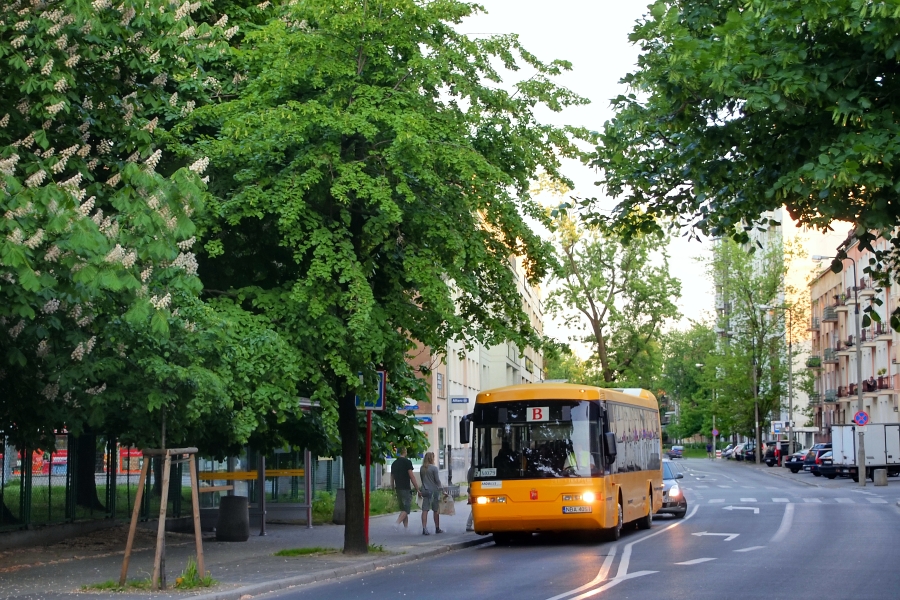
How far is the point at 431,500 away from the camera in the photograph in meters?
25.0

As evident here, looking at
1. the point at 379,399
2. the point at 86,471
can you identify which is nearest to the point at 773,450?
the point at 86,471

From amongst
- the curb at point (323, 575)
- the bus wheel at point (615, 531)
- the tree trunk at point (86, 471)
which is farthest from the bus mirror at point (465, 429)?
the tree trunk at point (86, 471)

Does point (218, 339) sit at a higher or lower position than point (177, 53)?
lower

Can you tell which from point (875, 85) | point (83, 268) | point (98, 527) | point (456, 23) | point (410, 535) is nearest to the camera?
point (83, 268)

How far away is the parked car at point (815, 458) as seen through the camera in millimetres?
66188

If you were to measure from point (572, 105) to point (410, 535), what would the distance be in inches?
386

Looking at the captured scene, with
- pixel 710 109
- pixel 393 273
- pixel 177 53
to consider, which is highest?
pixel 177 53

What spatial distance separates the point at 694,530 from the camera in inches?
1021

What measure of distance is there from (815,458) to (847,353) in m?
25.9

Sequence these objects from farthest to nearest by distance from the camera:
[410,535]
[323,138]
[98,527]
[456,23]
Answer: [410,535], [98,527], [456,23], [323,138]

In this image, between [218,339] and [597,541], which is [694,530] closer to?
[597,541]

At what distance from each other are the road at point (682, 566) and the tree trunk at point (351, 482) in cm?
125

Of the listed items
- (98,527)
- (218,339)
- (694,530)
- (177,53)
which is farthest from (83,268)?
(694,530)

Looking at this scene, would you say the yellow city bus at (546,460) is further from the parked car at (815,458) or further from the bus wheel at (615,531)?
the parked car at (815,458)
